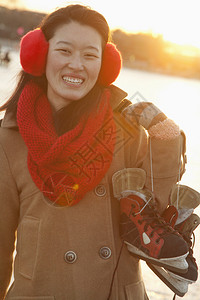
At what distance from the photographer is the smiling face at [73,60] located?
5.59ft

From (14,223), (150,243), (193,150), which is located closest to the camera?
(150,243)

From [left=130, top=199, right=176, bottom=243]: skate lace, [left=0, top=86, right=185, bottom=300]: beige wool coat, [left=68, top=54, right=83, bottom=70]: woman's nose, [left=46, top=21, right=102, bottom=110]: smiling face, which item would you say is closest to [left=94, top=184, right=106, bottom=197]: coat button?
[left=0, top=86, right=185, bottom=300]: beige wool coat

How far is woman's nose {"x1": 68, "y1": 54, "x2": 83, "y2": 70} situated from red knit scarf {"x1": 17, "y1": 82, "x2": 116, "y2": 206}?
0.23 metres

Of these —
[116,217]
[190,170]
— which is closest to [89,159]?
[116,217]

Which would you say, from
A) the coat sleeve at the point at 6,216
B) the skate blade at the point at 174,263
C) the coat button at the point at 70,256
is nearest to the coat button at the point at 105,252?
the coat button at the point at 70,256

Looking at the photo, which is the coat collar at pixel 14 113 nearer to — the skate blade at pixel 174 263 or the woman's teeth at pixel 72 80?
the woman's teeth at pixel 72 80

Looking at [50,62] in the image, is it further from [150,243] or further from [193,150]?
[193,150]

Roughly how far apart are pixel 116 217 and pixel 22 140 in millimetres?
557

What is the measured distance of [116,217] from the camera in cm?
178

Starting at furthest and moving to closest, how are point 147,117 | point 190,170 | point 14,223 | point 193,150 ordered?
point 193,150, point 190,170, point 14,223, point 147,117

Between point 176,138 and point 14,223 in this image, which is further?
point 14,223

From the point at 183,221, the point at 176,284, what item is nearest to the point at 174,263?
the point at 176,284

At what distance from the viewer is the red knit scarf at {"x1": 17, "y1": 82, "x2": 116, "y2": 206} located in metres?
1.67

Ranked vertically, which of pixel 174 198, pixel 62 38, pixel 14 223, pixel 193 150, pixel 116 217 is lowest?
pixel 193 150
